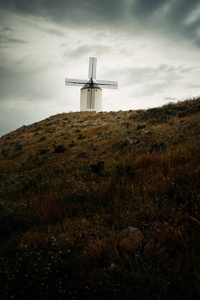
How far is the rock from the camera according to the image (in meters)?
2.52

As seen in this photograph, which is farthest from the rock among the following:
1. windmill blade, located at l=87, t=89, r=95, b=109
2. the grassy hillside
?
windmill blade, located at l=87, t=89, r=95, b=109

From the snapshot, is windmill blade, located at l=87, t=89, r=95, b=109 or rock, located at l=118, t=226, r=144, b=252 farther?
windmill blade, located at l=87, t=89, r=95, b=109

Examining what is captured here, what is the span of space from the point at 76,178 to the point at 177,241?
408 cm

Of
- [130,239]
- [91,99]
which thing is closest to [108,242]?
[130,239]

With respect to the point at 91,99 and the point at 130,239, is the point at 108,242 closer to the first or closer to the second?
the point at 130,239

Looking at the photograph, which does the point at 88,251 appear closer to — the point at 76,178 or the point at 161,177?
the point at 161,177

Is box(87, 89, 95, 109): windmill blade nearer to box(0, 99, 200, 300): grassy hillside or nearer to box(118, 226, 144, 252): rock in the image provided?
box(0, 99, 200, 300): grassy hillside

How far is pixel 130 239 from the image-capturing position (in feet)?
8.63

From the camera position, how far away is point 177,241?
242 centimetres

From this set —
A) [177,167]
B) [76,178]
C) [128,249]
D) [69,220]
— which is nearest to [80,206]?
[69,220]

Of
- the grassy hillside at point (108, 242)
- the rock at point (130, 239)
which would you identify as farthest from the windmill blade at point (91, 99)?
the rock at point (130, 239)

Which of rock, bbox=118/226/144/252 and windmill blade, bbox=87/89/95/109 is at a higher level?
windmill blade, bbox=87/89/95/109

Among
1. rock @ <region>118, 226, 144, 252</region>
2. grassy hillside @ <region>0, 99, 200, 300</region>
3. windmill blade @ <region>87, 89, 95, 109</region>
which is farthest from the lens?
windmill blade @ <region>87, 89, 95, 109</region>

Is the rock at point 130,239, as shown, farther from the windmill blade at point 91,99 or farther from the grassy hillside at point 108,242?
the windmill blade at point 91,99
